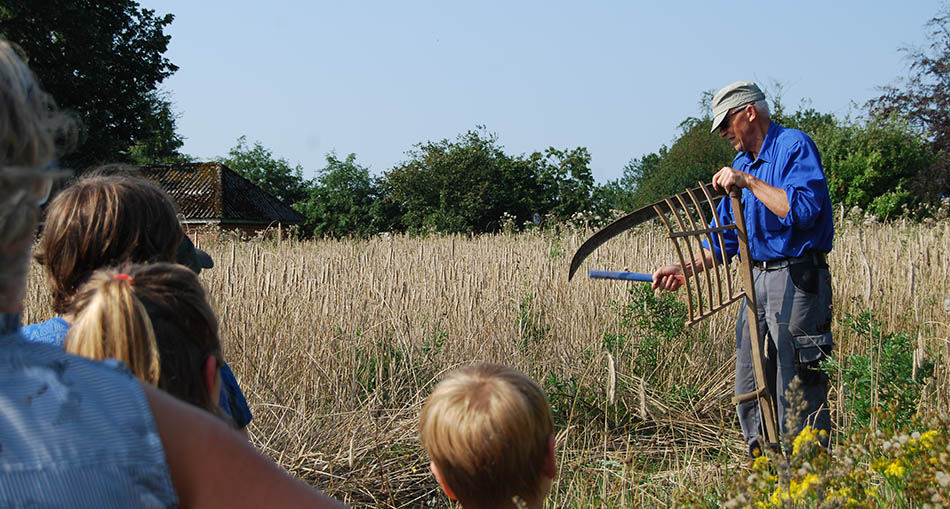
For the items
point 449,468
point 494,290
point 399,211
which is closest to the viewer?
point 449,468

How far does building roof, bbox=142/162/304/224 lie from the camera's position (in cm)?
3041

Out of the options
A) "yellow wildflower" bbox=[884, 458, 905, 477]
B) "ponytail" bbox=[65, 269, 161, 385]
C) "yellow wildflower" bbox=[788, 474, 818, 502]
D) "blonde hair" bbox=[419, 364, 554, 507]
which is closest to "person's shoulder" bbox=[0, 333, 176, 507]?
"ponytail" bbox=[65, 269, 161, 385]

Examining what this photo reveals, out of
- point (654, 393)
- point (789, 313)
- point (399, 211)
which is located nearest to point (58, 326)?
point (789, 313)

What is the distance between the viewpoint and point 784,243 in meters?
3.42

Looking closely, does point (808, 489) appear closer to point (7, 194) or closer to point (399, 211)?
point (7, 194)

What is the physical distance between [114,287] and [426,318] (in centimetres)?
413

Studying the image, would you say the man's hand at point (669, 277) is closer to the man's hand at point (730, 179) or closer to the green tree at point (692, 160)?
the man's hand at point (730, 179)

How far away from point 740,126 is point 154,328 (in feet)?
9.55

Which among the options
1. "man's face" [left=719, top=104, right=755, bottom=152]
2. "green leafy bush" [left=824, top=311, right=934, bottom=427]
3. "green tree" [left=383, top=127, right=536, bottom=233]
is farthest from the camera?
"green tree" [left=383, top=127, right=536, bottom=233]

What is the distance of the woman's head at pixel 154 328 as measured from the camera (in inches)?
50.9

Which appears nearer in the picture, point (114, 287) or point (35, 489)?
A: point (35, 489)

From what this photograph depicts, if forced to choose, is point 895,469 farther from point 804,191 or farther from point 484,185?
point 484,185

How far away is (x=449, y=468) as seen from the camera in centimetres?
167

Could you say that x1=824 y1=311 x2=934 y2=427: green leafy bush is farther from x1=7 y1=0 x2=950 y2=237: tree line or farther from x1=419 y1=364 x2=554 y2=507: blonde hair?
x1=7 y1=0 x2=950 y2=237: tree line
